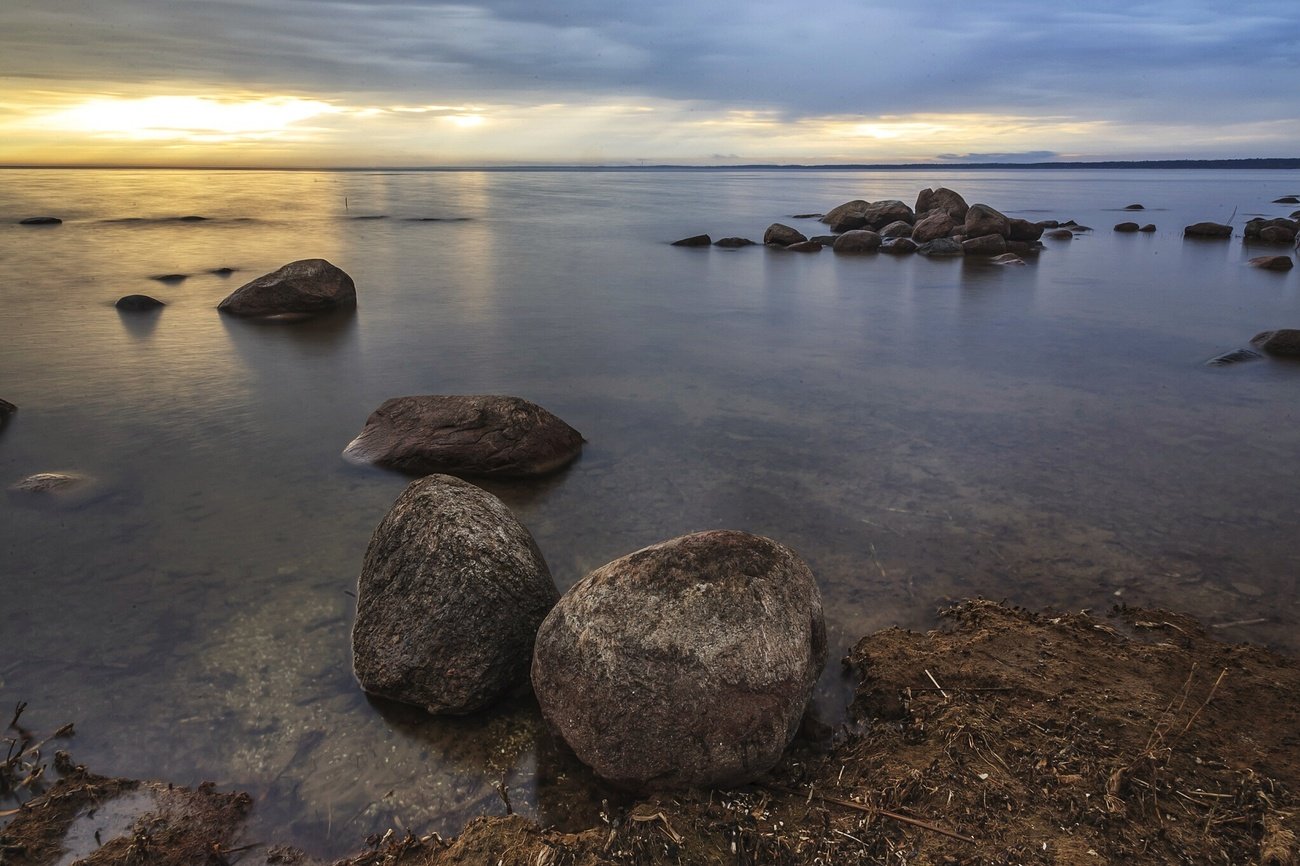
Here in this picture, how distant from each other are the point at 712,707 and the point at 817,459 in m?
4.58

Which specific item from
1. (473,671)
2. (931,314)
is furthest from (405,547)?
(931,314)

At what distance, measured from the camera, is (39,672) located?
452 cm

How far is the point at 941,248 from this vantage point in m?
25.8

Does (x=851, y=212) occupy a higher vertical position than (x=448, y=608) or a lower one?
higher

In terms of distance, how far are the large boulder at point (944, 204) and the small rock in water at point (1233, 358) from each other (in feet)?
59.6

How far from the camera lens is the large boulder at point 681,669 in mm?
3551

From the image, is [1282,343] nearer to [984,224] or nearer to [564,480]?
[564,480]

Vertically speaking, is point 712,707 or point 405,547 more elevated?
point 405,547

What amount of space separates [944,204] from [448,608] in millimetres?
30899

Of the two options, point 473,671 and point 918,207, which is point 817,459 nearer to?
point 473,671

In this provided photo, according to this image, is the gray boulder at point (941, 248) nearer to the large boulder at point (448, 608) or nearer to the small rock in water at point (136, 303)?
the small rock in water at point (136, 303)

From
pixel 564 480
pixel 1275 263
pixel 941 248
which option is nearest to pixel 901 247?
pixel 941 248

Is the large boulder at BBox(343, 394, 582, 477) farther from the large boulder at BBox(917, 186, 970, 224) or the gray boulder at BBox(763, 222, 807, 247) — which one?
the large boulder at BBox(917, 186, 970, 224)

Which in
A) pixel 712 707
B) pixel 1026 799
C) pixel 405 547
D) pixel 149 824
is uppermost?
pixel 405 547
